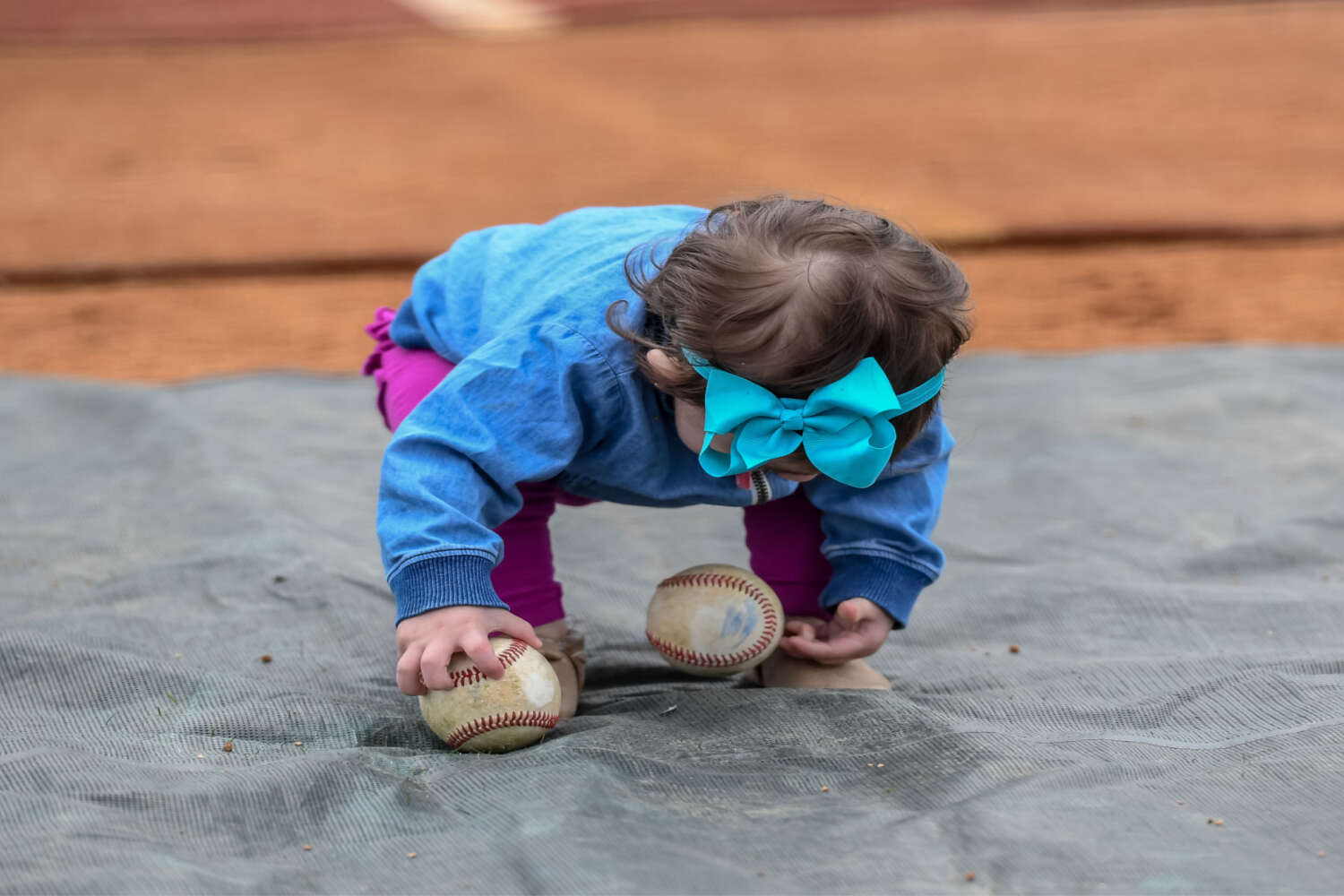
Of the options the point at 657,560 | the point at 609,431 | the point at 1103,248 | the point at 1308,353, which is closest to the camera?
the point at 609,431

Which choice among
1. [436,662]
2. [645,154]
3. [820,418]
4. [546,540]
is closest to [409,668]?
[436,662]

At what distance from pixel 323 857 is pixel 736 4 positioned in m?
7.61

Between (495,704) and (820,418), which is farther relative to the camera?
(495,704)

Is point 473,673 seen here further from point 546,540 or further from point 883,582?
point 883,582

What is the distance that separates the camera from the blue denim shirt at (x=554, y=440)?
134cm

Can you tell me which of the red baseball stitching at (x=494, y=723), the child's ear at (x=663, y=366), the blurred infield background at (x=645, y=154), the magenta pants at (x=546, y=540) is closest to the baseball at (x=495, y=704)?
the red baseball stitching at (x=494, y=723)

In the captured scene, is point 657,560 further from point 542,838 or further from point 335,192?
point 335,192

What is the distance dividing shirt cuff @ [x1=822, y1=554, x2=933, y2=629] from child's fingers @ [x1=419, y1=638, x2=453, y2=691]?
0.47 metres

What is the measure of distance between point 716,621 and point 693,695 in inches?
3.2

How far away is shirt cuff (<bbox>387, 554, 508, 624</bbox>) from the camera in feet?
4.33

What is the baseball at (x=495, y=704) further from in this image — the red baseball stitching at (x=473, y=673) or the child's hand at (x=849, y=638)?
the child's hand at (x=849, y=638)

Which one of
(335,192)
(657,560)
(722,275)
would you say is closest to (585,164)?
(335,192)

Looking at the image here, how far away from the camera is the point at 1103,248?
161 inches

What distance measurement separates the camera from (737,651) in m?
1.51
